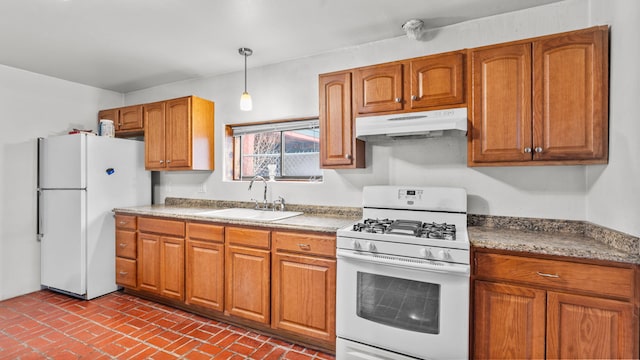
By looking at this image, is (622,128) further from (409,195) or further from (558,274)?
(409,195)

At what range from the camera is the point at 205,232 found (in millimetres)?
2604

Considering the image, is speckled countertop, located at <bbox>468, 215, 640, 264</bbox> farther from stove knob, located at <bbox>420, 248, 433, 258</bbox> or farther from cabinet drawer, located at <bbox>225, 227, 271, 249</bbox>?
cabinet drawer, located at <bbox>225, 227, 271, 249</bbox>

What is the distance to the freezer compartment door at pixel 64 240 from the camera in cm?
303

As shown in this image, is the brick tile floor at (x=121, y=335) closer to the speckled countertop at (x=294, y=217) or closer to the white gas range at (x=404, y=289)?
the white gas range at (x=404, y=289)

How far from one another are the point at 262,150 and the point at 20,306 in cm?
281

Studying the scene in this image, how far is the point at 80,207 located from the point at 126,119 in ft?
3.84

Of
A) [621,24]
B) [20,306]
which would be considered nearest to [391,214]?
[621,24]

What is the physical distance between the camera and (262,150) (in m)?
3.35

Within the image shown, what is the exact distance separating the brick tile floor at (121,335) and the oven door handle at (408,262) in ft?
2.67

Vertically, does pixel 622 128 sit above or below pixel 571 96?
below

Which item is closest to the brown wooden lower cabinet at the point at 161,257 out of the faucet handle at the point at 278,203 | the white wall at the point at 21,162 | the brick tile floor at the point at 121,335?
the brick tile floor at the point at 121,335

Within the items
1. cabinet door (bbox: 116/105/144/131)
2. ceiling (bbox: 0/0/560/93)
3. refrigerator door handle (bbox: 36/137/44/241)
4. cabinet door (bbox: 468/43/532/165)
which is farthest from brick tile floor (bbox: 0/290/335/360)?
ceiling (bbox: 0/0/560/93)

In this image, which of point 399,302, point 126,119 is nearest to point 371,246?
point 399,302

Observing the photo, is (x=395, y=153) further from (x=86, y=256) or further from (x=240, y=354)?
(x=86, y=256)
